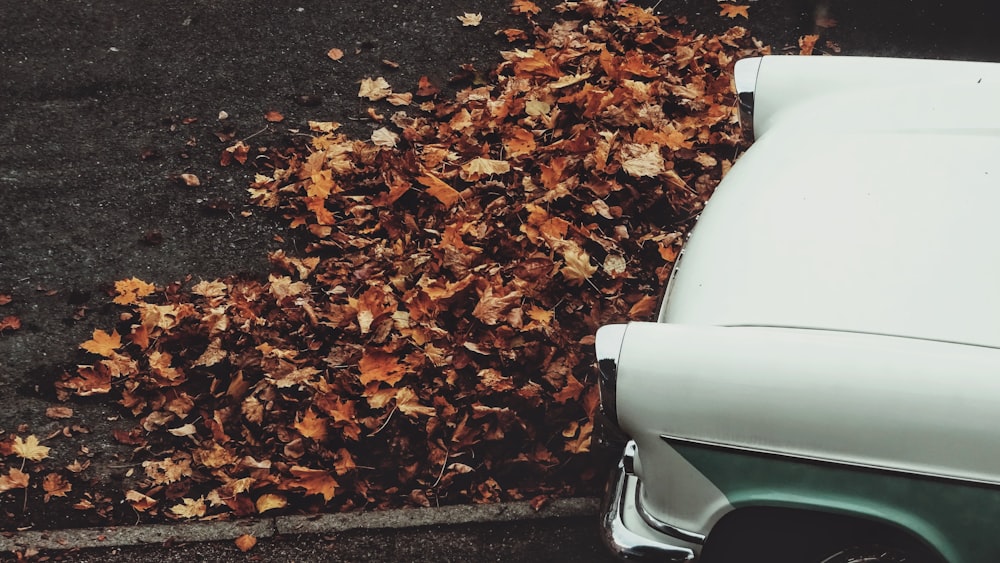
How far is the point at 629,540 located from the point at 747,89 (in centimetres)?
147

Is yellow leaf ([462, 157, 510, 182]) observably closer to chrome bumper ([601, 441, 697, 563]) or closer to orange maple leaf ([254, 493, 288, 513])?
orange maple leaf ([254, 493, 288, 513])

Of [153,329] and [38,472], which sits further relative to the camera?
[153,329]

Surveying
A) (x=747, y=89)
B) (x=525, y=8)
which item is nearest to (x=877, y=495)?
(x=747, y=89)

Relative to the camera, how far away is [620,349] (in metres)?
1.92

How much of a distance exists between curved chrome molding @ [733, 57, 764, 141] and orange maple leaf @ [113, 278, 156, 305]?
246 cm

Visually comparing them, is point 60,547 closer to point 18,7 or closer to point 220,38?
point 220,38

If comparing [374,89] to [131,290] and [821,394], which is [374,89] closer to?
[131,290]

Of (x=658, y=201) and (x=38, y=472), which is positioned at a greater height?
(x=658, y=201)

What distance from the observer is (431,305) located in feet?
10.5

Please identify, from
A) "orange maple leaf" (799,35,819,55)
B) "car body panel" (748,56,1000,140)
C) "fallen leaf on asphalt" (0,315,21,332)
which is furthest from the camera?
"orange maple leaf" (799,35,819,55)

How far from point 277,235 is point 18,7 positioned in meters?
2.85

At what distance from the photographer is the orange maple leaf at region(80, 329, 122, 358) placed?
329cm

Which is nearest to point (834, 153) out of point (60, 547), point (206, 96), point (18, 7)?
point (60, 547)

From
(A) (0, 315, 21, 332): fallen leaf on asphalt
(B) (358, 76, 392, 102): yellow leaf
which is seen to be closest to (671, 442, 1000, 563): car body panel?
(A) (0, 315, 21, 332): fallen leaf on asphalt
